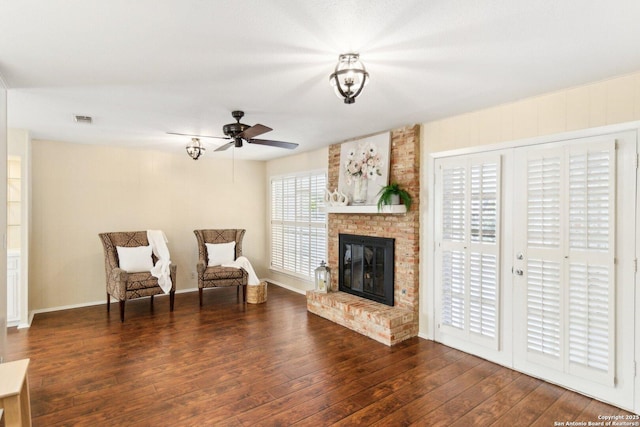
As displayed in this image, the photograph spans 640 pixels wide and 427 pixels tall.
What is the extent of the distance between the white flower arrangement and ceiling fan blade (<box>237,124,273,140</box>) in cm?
169

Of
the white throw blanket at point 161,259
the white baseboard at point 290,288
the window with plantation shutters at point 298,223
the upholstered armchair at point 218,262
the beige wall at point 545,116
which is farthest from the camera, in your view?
the white baseboard at point 290,288

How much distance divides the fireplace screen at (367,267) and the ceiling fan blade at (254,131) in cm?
207

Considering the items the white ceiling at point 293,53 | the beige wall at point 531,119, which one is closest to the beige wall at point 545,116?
the beige wall at point 531,119

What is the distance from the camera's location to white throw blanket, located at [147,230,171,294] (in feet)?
15.4

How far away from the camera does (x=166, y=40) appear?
6.55ft

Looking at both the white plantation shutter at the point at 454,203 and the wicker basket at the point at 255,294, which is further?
the wicker basket at the point at 255,294

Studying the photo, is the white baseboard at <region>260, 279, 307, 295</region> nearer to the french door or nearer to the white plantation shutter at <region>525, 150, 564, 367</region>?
the french door

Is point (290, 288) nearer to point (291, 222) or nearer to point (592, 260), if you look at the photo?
point (291, 222)

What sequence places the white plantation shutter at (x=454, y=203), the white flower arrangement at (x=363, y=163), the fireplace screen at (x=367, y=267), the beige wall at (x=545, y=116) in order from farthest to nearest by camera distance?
1. the white flower arrangement at (x=363, y=163)
2. the fireplace screen at (x=367, y=267)
3. the white plantation shutter at (x=454, y=203)
4. the beige wall at (x=545, y=116)

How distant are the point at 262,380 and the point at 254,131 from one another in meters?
2.21

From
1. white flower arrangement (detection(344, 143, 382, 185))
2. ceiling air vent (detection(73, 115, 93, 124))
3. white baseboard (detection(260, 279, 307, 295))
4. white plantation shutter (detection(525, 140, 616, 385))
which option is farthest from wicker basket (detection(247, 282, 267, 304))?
white plantation shutter (detection(525, 140, 616, 385))

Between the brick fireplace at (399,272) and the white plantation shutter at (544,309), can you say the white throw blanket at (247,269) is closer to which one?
the brick fireplace at (399,272)

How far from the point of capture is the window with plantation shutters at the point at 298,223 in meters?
5.61

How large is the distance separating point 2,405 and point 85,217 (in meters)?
3.95
